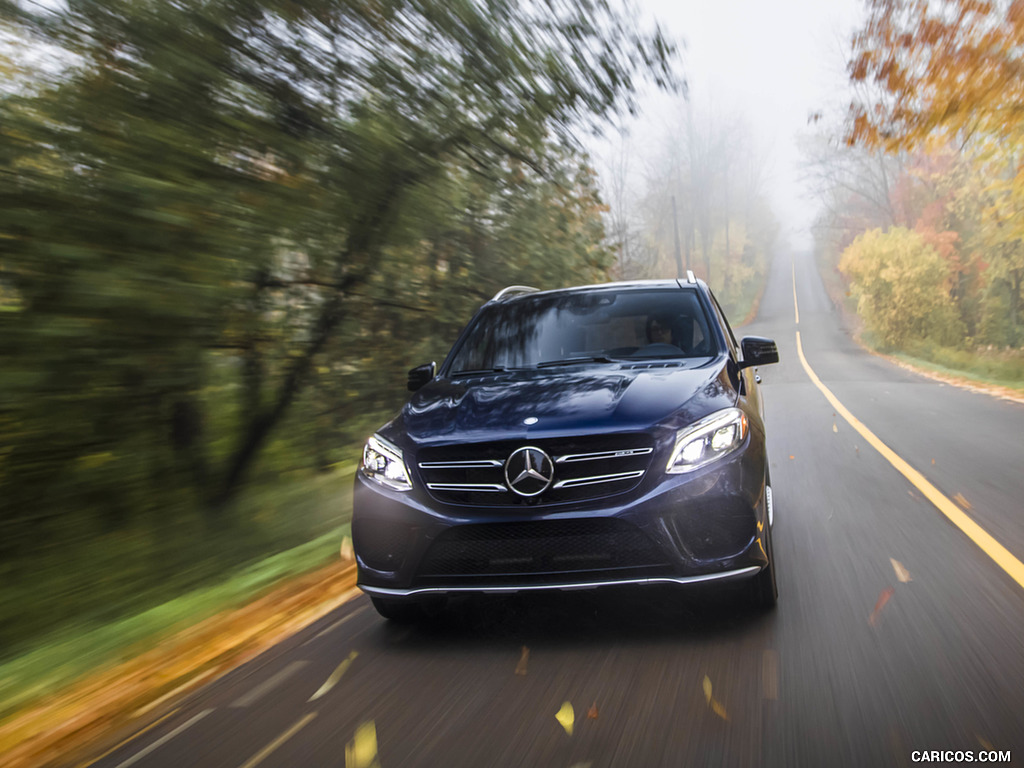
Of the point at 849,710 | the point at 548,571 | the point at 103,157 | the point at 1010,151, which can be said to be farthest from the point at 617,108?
the point at 1010,151

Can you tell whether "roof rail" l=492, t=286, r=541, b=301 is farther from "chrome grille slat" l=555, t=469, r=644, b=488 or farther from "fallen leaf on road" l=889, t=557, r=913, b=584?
"fallen leaf on road" l=889, t=557, r=913, b=584

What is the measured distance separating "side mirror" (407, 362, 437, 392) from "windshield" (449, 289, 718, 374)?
14 centimetres

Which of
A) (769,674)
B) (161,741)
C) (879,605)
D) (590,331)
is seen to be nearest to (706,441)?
(769,674)

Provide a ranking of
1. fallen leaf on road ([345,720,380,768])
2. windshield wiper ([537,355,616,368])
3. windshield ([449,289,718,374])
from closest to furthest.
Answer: fallen leaf on road ([345,720,380,768]) < windshield wiper ([537,355,616,368]) < windshield ([449,289,718,374])

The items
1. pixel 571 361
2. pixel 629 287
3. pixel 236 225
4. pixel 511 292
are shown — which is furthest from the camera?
pixel 511 292

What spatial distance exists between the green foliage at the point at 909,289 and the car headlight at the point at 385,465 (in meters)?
34.6

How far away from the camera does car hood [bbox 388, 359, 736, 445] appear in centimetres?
407

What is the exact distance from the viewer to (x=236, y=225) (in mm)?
5125

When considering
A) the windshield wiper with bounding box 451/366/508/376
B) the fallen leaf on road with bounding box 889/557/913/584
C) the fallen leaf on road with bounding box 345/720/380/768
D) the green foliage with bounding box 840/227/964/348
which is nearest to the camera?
the fallen leaf on road with bounding box 345/720/380/768

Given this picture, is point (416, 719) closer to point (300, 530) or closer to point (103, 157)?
point (103, 157)

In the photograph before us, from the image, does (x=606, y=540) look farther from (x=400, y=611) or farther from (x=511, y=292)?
(x=511, y=292)

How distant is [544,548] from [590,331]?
81.6 inches

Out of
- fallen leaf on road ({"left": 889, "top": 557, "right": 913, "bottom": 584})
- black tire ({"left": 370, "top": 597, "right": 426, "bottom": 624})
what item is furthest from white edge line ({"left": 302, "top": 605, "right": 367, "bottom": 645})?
fallen leaf on road ({"left": 889, "top": 557, "right": 913, "bottom": 584})

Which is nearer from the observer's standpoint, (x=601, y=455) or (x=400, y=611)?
(x=601, y=455)
